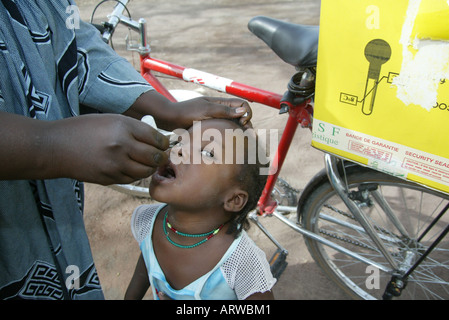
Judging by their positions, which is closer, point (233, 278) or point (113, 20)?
point (233, 278)

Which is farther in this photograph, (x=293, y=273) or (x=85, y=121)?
(x=293, y=273)

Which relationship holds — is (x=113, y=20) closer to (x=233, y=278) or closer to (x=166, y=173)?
(x=166, y=173)

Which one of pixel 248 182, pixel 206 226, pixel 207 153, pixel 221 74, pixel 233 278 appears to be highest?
pixel 207 153

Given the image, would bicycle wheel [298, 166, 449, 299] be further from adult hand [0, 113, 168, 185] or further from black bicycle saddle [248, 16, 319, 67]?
adult hand [0, 113, 168, 185]

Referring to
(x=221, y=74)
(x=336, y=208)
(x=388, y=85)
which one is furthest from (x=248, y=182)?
(x=221, y=74)

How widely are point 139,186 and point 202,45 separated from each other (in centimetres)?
328

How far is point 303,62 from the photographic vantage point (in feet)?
4.81

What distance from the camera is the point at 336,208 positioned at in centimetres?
196

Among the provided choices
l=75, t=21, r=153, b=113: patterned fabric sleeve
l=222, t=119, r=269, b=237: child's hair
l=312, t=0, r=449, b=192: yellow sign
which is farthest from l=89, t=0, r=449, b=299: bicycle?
l=75, t=21, r=153, b=113: patterned fabric sleeve

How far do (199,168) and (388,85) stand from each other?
24.0 inches

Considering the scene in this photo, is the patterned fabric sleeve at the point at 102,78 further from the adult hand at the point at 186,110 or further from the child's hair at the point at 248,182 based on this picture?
the child's hair at the point at 248,182

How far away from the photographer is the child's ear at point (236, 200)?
3.71 feet
